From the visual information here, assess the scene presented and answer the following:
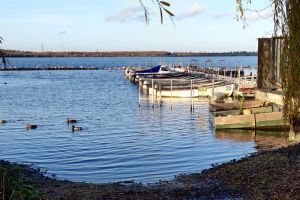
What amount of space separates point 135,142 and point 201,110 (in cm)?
1685

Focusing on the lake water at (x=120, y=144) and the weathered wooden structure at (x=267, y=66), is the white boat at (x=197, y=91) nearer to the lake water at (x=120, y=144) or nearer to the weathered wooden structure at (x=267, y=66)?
the lake water at (x=120, y=144)

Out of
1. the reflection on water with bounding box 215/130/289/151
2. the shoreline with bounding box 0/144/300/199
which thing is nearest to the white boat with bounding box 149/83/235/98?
the reflection on water with bounding box 215/130/289/151

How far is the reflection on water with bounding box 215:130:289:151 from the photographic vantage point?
24.4 metres

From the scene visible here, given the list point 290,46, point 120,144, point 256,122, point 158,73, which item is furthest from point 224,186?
point 158,73

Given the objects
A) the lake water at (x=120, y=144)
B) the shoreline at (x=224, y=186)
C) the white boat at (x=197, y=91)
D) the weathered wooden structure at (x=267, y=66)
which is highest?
the weathered wooden structure at (x=267, y=66)

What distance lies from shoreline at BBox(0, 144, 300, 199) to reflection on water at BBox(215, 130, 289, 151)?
903 cm

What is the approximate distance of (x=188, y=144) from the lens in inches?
1014

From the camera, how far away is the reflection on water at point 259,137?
2442 cm

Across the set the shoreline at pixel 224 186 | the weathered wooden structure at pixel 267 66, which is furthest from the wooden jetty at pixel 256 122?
the weathered wooden structure at pixel 267 66

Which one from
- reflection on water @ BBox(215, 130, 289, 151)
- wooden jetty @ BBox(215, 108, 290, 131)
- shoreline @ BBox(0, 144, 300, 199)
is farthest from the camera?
wooden jetty @ BBox(215, 108, 290, 131)

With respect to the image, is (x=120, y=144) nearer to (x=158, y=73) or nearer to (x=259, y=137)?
(x=259, y=137)

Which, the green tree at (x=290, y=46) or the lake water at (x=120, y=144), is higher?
the green tree at (x=290, y=46)

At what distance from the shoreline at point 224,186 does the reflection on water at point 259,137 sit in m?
9.03

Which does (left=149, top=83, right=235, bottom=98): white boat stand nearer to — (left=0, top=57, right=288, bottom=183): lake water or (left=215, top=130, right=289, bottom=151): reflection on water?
(left=0, top=57, right=288, bottom=183): lake water
